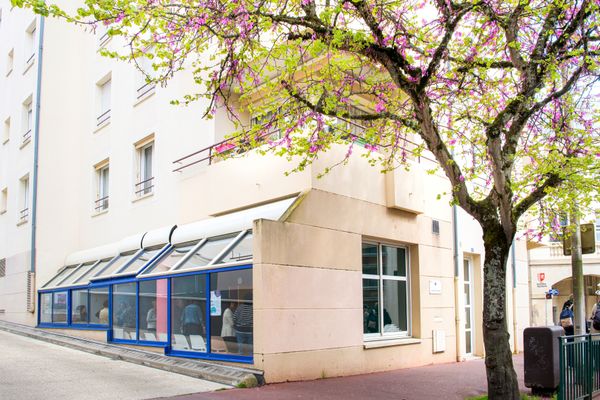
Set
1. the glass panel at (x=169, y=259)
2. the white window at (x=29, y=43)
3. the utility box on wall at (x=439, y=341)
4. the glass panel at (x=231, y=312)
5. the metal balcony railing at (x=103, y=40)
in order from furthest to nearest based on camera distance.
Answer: the white window at (x=29, y=43) < the metal balcony railing at (x=103, y=40) < the utility box on wall at (x=439, y=341) < the glass panel at (x=169, y=259) < the glass panel at (x=231, y=312)

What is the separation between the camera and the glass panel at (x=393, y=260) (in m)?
13.6

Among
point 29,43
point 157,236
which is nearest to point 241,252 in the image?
point 157,236

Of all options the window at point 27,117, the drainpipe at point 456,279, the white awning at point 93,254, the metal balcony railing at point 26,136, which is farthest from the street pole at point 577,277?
the window at point 27,117

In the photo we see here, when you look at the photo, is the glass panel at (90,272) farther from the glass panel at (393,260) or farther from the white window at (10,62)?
the white window at (10,62)

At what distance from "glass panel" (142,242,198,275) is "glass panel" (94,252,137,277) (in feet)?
6.02

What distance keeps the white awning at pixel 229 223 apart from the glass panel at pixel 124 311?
1539 mm

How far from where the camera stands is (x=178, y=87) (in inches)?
597

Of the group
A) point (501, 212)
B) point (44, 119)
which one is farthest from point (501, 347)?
point (44, 119)

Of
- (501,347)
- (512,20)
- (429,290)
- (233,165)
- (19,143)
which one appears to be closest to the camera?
(501,347)

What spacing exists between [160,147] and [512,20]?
9611 mm

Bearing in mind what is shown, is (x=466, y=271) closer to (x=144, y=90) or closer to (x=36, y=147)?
(x=144, y=90)

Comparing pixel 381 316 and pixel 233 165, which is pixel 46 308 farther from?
pixel 381 316

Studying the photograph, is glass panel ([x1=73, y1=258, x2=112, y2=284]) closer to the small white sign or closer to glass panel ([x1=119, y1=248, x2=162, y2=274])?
glass panel ([x1=119, y1=248, x2=162, y2=274])

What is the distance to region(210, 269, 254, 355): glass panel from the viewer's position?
10.3m
